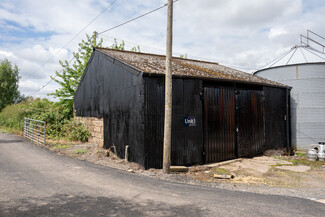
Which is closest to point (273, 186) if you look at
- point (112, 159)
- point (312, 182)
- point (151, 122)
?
point (312, 182)

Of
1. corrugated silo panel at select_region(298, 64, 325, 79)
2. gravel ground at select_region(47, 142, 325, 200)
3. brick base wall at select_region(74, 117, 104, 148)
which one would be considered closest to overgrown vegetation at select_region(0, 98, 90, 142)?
brick base wall at select_region(74, 117, 104, 148)

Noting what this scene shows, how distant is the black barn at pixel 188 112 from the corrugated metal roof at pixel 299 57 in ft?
7.43

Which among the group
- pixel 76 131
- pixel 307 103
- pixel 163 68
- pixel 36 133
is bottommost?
pixel 36 133

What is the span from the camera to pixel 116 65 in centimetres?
1107

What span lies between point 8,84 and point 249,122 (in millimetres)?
42606

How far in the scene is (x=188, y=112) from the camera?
9.47m

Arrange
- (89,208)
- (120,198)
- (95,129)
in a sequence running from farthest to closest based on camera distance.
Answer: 1. (95,129)
2. (120,198)
3. (89,208)

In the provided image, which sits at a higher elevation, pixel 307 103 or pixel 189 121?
pixel 307 103

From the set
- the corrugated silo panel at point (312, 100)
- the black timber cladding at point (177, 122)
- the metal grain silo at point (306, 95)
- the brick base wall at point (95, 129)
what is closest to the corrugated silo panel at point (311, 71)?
the metal grain silo at point (306, 95)

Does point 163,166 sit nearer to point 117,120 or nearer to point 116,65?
point 117,120

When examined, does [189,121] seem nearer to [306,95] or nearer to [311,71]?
[306,95]

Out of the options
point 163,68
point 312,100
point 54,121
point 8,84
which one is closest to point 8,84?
point 8,84

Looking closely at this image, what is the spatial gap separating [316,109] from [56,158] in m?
14.3

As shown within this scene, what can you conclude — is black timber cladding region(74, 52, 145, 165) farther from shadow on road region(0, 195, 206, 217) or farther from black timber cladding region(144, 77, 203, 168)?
shadow on road region(0, 195, 206, 217)
